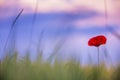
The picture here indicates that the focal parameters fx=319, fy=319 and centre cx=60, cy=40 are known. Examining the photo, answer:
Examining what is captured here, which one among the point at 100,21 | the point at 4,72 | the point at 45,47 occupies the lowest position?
the point at 4,72

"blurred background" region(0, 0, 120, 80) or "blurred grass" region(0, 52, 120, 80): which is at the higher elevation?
"blurred background" region(0, 0, 120, 80)

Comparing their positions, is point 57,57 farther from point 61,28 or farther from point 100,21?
point 100,21

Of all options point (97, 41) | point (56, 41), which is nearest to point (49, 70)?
point (56, 41)

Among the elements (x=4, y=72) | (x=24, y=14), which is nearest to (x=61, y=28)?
(x=24, y=14)

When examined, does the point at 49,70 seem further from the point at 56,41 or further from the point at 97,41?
the point at 97,41

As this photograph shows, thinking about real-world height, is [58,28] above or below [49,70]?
above
